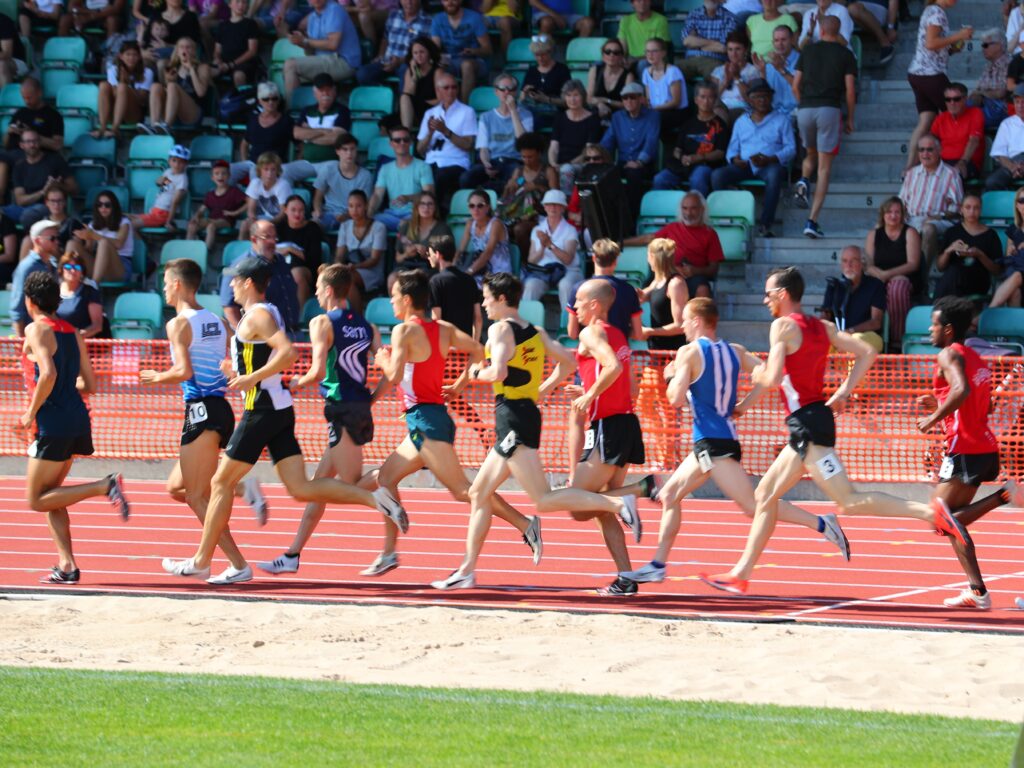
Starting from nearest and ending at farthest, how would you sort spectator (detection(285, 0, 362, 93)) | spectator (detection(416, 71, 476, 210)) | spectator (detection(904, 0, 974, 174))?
spectator (detection(904, 0, 974, 174)) → spectator (detection(416, 71, 476, 210)) → spectator (detection(285, 0, 362, 93))

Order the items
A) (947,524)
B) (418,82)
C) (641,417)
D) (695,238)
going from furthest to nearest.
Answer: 1. (418,82)
2. (695,238)
3. (641,417)
4. (947,524)

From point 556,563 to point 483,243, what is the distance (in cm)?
697

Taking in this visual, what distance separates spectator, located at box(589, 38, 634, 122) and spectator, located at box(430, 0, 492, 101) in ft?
5.87

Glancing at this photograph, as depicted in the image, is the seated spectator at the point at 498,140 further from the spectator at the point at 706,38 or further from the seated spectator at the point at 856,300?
the seated spectator at the point at 856,300

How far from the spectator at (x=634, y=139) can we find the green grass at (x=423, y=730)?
11451mm

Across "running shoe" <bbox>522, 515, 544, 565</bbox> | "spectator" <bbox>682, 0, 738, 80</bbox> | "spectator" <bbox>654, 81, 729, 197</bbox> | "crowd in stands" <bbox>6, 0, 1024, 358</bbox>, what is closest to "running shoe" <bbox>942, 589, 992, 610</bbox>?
"running shoe" <bbox>522, 515, 544, 565</bbox>

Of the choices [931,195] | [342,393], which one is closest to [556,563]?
[342,393]

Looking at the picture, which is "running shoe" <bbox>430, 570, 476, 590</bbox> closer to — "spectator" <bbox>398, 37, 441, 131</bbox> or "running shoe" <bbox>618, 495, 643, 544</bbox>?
"running shoe" <bbox>618, 495, 643, 544</bbox>

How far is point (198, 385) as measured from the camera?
10.0 m

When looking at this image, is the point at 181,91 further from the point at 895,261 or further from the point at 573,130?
the point at 895,261

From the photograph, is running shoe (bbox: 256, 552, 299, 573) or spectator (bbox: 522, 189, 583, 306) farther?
spectator (bbox: 522, 189, 583, 306)

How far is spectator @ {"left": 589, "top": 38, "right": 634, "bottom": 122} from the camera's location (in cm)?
1875

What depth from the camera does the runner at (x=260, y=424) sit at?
31.9ft

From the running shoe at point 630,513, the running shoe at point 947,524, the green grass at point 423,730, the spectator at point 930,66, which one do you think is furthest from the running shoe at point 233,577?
the spectator at point 930,66
